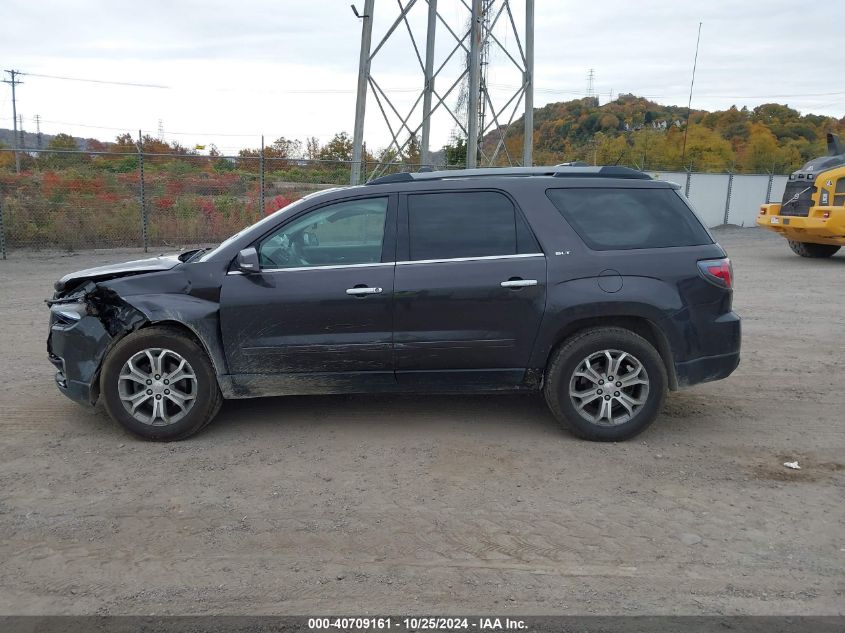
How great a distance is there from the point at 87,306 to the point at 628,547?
390 centimetres

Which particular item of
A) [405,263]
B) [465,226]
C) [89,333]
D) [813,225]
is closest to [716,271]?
[465,226]

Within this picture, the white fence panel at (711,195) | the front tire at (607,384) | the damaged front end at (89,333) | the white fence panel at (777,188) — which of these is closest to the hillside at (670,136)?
the white fence panel at (711,195)

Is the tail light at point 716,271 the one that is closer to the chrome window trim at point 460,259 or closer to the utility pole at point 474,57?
the chrome window trim at point 460,259

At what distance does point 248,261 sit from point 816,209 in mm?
14464

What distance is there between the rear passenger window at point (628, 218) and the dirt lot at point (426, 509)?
4.57 feet

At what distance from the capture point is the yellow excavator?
51.8 ft

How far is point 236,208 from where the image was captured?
17.9 meters

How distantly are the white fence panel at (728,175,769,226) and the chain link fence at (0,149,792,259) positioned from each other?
52.4ft

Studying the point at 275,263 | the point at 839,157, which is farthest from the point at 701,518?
the point at 839,157

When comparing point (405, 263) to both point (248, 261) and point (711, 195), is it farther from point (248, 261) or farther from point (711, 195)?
point (711, 195)

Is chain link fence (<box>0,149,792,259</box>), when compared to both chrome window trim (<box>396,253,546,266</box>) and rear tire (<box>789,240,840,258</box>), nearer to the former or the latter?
rear tire (<box>789,240,840,258</box>)

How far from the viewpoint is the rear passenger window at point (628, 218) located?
5312 millimetres

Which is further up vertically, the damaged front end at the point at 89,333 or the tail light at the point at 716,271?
the tail light at the point at 716,271

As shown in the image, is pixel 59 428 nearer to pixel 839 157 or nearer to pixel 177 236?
pixel 177 236
